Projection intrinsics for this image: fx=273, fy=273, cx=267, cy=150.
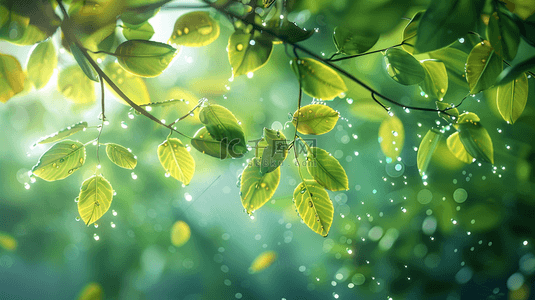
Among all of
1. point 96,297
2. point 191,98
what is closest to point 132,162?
point 191,98

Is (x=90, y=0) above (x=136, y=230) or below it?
above

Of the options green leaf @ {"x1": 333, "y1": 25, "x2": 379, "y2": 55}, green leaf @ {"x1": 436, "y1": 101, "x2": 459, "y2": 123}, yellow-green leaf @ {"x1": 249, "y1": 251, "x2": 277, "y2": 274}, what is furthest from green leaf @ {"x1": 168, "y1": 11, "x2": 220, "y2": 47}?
yellow-green leaf @ {"x1": 249, "y1": 251, "x2": 277, "y2": 274}

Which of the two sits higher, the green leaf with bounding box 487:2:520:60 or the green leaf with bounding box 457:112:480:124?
the green leaf with bounding box 487:2:520:60

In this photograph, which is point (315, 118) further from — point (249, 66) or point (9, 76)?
→ point (9, 76)

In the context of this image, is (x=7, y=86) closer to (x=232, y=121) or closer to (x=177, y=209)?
(x=232, y=121)

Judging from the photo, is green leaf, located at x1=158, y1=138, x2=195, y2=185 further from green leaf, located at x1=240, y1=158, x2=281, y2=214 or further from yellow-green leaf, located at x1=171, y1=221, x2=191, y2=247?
yellow-green leaf, located at x1=171, y1=221, x2=191, y2=247

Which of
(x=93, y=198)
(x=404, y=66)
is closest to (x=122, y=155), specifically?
(x=93, y=198)
